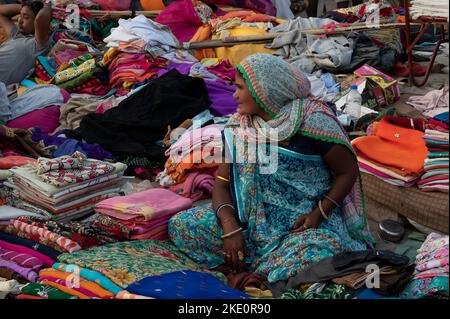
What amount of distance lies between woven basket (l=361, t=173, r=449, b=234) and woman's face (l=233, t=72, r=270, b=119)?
1129mm

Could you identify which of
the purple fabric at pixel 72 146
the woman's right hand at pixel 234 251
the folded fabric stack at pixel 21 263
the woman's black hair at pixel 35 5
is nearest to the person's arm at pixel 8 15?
the woman's black hair at pixel 35 5

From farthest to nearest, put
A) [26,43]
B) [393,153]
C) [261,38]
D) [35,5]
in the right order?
[35,5]
[26,43]
[261,38]
[393,153]

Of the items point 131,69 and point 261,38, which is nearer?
point 131,69

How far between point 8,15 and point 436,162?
5.64 meters

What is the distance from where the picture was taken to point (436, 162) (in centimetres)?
391

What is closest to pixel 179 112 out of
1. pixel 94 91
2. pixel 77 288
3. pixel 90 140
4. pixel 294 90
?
pixel 90 140

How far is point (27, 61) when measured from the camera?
23.3ft

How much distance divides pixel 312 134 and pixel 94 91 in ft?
12.2

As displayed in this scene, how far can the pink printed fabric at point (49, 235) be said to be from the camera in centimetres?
347

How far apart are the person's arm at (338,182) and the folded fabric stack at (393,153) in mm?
839

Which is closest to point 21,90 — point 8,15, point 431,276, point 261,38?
point 8,15

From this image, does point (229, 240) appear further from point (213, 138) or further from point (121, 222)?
point (213, 138)

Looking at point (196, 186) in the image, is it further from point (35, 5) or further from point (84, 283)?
point (35, 5)

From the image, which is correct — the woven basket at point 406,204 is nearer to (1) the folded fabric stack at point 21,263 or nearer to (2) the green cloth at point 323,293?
(2) the green cloth at point 323,293
